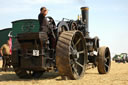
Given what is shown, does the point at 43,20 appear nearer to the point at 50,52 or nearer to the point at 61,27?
the point at 61,27

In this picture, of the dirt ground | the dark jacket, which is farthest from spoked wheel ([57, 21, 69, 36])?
the dirt ground

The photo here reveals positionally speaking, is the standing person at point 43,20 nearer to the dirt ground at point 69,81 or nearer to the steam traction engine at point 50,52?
the steam traction engine at point 50,52

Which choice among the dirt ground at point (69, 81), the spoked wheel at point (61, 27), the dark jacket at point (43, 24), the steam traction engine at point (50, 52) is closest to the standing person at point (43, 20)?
the dark jacket at point (43, 24)

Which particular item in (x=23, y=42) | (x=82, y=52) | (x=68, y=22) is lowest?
(x=82, y=52)

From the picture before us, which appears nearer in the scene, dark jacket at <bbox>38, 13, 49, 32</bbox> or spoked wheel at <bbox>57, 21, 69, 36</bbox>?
dark jacket at <bbox>38, 13, 49, 32</bbox>

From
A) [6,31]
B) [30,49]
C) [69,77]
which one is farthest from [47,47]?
[6,31]

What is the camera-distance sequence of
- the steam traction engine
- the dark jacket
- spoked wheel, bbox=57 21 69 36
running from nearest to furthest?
the steam traction engine, the dark jacket, spoked wheel, bbox=57 21 69 36

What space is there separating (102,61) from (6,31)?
11.4 metres

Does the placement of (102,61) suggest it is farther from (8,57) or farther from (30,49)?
(8,57)

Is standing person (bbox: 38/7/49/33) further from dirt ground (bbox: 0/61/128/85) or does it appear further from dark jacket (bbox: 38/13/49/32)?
dirt ground (bbox: 0/61/128/85)

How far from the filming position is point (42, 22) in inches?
254

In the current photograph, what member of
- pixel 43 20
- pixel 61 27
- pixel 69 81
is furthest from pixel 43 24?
pixel 69 81

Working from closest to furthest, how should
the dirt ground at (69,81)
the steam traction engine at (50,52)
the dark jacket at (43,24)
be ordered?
the dirt ground at (69,81) < the steam traction engine at (50,52) < the dark jacket at (43,24)

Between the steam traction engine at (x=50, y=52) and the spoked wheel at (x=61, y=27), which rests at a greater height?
the spoked wheel at (x=61, y=27)
